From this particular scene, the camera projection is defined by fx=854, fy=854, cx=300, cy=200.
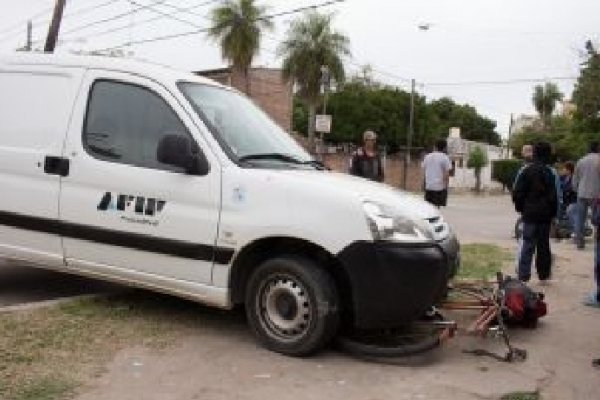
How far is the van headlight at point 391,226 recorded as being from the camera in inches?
219

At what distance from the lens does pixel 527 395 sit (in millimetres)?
5211

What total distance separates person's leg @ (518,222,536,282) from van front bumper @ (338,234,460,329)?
4.20 meters

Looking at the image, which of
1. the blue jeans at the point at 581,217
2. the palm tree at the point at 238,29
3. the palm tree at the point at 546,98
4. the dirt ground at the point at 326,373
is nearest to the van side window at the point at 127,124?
the dirt ground at the point at 326,373

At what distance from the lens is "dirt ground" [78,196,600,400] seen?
16.6ft

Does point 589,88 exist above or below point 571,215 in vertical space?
above

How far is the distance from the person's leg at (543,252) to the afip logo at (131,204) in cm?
506

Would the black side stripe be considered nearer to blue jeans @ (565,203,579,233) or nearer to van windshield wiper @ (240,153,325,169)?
van windshield wiper @ (240,153,325,169)

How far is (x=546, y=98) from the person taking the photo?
9400 cm

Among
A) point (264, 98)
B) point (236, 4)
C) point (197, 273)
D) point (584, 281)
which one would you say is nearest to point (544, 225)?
point (584, 281)

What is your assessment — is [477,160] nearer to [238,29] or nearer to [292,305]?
[238,29]

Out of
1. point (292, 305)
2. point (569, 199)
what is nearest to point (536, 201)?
point (292, 305)

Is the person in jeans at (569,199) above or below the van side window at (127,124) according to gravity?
below

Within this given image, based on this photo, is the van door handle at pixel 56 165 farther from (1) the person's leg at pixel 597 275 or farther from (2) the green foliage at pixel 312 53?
(2) the green foliage at pixel 312 53

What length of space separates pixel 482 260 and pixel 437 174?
3028mm
